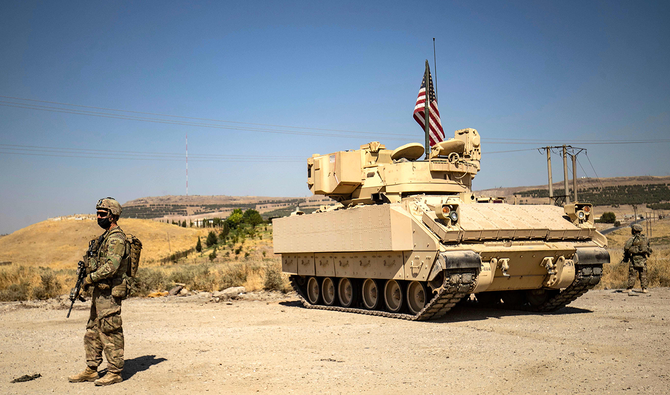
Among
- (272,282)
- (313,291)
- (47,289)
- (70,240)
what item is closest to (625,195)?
(70,240)

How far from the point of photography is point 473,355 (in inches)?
296

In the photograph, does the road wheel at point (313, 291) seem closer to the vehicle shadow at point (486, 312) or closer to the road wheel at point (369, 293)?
the road wheel at point (369, 293)

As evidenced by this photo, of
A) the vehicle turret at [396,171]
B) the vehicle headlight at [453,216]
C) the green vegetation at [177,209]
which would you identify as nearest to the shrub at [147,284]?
the vehicle turret at [396,171]

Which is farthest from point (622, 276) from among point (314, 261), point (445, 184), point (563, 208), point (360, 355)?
point (360, 355)

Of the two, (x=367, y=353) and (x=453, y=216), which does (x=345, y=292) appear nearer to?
(x=453, y=216)

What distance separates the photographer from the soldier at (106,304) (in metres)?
6.26

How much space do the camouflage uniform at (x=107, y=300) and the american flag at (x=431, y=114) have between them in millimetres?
13248

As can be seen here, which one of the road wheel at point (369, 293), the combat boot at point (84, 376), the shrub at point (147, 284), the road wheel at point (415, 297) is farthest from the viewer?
the shrub at point (147, 284)

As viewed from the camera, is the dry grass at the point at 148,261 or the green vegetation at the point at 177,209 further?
the green vegetation at the point at 177,209

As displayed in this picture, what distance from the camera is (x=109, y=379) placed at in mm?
6230

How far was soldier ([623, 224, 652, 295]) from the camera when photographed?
14.7 m

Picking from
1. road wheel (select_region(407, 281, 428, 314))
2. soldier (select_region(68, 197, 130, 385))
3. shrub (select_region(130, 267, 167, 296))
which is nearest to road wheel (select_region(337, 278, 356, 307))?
road wheel (select_region(407, 281, 428, 314))

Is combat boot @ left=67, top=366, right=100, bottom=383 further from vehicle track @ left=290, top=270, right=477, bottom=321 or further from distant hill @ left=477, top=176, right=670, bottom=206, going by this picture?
distant hill @ left=477, top=176, right=670, bottom=206

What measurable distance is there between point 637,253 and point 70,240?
5005 cm
